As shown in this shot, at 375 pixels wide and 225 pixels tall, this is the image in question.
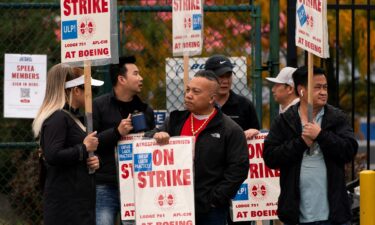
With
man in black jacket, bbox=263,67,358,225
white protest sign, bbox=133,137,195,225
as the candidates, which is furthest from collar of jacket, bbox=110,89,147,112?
man in black jacket, bbox=263,67,358,225

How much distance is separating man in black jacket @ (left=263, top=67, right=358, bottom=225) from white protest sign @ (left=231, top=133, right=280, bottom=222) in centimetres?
110

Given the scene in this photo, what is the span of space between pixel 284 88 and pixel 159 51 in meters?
3.94

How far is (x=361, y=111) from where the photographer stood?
679 inches

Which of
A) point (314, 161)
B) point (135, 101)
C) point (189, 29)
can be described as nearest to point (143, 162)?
point (314, 161)

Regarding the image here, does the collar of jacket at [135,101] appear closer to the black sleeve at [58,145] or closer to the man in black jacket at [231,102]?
the man in black jacket at [231,102]

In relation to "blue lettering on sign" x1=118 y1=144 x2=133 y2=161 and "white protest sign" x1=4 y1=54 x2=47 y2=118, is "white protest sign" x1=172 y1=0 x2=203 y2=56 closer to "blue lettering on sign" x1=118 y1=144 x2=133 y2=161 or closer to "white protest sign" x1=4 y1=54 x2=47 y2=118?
"blue lettering on sign" x1=118 y1=144 x2=133 y2=161

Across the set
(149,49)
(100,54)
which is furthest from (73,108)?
(149,49)

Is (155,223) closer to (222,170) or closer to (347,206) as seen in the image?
(222,170)

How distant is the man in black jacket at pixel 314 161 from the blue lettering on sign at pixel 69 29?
1626 mm

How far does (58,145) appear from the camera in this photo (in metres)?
7.79

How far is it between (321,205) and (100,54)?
1920mm

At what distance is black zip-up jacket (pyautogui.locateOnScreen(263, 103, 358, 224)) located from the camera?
26.0 feet

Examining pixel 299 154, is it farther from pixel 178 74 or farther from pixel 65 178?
pixel 178 74

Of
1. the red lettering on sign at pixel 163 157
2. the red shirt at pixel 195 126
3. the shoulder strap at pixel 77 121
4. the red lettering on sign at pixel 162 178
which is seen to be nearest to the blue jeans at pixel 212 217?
the red lettering on sign at pixel 162 178
